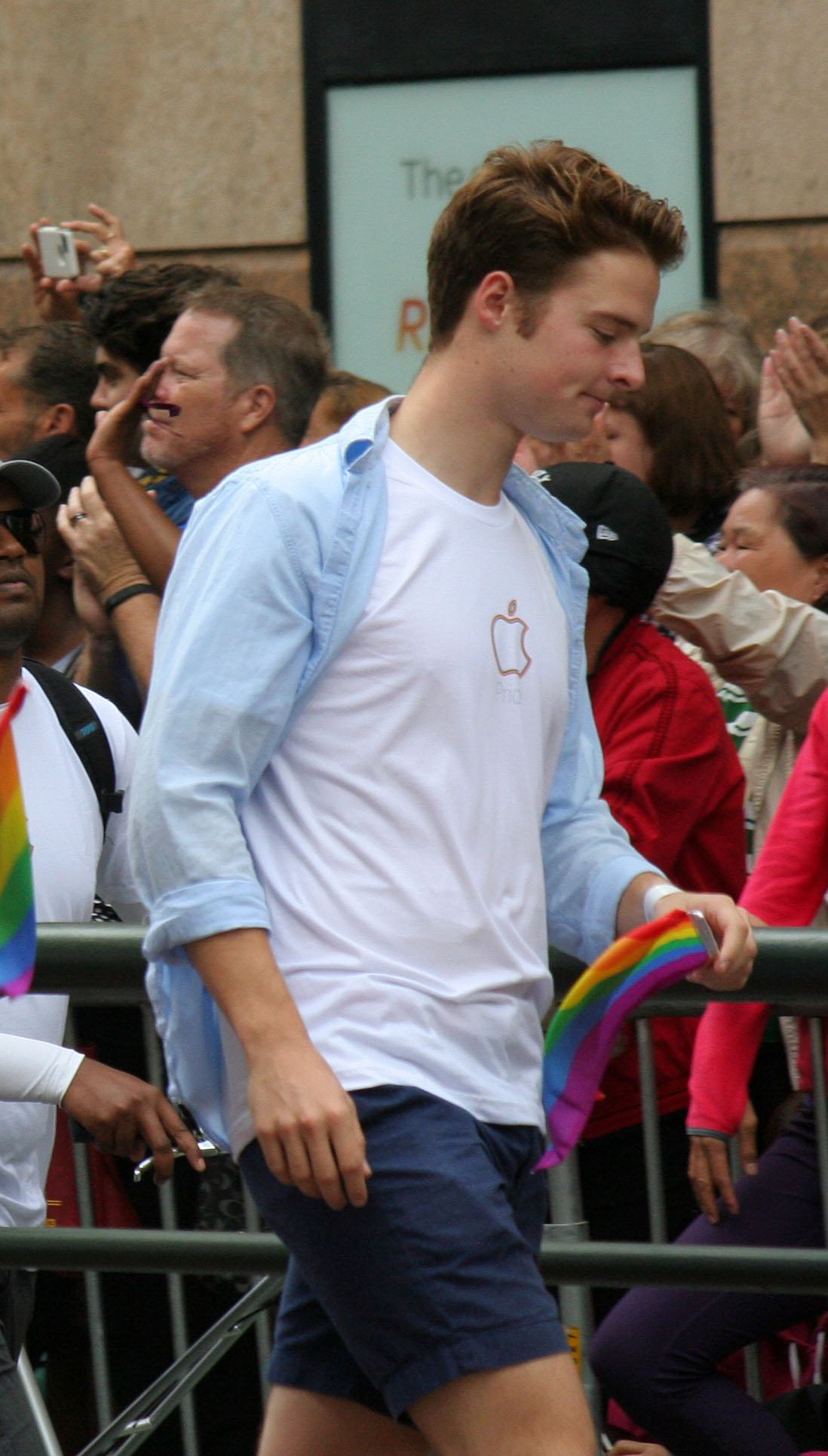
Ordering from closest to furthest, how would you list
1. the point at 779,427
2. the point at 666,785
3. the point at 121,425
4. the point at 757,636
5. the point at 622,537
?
the point at 666,785
the point at 622,537
the point at 757,636
the point at 121,425
the point at 779,427

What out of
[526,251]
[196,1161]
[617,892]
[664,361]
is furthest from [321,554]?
[664,361]

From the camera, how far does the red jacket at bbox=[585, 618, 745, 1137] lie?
3539mm

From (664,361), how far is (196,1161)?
7.70 ft


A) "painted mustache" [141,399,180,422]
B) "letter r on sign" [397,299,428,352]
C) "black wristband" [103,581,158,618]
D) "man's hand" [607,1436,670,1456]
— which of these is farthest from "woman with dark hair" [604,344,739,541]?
"letter r on sign" [397,299,428,352]

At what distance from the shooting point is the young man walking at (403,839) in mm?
2152

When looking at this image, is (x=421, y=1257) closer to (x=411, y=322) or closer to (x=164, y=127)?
(x=411, y=322)

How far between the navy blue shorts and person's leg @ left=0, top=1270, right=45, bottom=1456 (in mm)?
1025

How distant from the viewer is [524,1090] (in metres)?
2.36

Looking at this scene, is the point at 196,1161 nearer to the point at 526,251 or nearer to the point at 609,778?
the point at 609,778

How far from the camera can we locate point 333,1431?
7.72 feet

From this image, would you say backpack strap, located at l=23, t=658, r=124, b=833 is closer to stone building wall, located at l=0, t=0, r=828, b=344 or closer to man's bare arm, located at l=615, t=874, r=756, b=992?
man's bare arm, located at l=615, t=874, r=756, b=992

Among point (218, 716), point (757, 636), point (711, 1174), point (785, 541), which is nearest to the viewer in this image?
point (218, 716)

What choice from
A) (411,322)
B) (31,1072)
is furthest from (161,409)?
(411,322)

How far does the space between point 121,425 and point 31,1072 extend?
1.87 m
